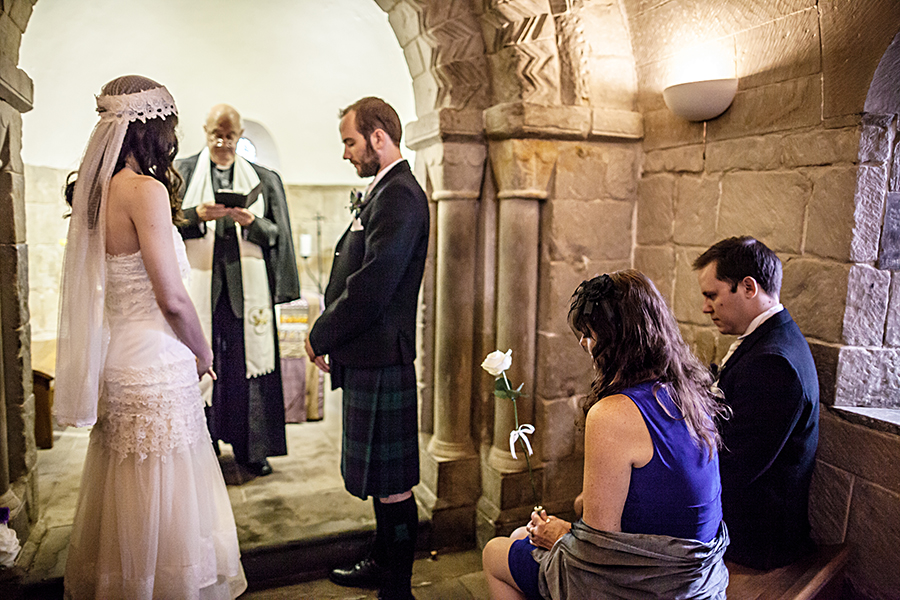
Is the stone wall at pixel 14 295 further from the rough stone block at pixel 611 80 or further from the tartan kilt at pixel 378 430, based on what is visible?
the rough stone block at pixel 611 80

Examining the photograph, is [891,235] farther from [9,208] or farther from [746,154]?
[9,208]

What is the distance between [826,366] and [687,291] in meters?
0.70

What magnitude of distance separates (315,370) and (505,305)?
186cm

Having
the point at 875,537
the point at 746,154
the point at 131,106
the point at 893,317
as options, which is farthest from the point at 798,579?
the point at 131,106

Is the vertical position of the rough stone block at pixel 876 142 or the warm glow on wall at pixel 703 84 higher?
the warm glow on wall at pixel 703 84

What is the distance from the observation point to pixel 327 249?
614 centimetres

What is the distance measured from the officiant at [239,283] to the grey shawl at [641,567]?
2.14m

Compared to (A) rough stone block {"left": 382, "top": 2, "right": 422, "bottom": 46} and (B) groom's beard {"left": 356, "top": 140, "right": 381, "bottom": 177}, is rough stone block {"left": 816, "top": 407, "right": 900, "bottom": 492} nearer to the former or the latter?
(B) groom's beard {"left": 356, "top": 140, "right": 381, "bottom": 177}

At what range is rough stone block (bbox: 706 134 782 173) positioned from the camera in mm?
2318

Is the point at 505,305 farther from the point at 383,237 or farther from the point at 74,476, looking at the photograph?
the point at 74,476

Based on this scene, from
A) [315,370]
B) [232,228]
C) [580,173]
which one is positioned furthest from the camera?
[315,370]

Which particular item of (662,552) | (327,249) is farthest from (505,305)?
(327,249)

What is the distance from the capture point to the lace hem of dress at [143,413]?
188 cm

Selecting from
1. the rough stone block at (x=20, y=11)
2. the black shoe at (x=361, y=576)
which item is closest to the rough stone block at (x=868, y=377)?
the black shoe at (x=361, y=576)
